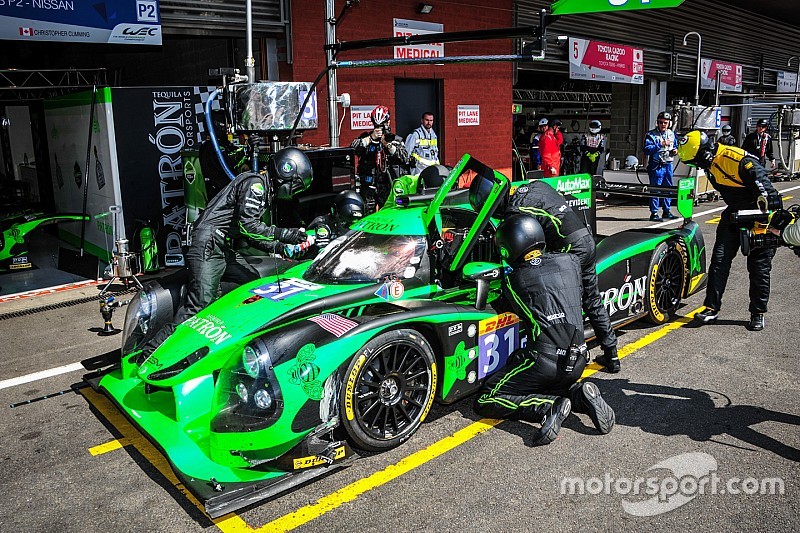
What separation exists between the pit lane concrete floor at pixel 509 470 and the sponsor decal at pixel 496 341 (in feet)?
1.42

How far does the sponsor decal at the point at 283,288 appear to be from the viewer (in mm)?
4648

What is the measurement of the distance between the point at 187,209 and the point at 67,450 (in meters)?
5.57

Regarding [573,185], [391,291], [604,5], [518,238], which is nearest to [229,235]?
[391,291]

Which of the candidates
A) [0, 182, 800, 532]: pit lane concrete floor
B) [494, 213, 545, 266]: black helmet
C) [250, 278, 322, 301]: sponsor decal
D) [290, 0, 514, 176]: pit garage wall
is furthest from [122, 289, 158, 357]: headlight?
[290, 0, 514, 176]: pit garage wall

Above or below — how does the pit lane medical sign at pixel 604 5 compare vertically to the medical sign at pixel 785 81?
below

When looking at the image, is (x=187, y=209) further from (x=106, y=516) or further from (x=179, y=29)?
(x=106, y=516)

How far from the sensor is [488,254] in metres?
5.43

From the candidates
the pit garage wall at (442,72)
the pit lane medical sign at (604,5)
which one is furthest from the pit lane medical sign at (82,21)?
the pit lane medical sign at (604,5)

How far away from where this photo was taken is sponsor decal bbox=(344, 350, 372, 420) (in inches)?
154

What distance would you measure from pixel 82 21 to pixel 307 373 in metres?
7.81

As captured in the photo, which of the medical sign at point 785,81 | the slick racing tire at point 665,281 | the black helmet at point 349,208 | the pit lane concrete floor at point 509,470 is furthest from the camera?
the medical sign at point 785,81

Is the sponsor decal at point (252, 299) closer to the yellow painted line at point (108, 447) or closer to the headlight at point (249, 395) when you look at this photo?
the headlight at point (249, 395)

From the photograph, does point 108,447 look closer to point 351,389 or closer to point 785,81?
point 351,389

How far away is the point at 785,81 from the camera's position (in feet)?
97.9
